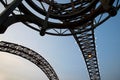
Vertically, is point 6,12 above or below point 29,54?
below

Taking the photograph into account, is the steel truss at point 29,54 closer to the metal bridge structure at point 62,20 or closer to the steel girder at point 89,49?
the metal bridge structure at point 62,20

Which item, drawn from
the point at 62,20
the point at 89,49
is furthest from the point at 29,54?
the point at 62,20

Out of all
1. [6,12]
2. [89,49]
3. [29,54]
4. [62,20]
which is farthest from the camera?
[29,54]

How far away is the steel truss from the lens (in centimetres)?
2975

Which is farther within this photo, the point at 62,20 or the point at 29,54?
the point at 29,54

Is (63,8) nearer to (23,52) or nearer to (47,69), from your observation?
(23,52)

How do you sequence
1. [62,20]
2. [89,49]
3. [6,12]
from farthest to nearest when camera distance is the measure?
[89,49], [62,20], [6,12]

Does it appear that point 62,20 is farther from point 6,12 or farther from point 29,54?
point 29,54

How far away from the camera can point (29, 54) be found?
1247 inches

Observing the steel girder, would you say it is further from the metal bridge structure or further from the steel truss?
the steel truss

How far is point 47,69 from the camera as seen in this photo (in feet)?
113

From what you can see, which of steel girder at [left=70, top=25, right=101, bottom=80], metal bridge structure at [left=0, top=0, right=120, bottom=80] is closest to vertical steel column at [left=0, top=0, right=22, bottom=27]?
metal bridge structure at [left=0, top=0, right=120, bottom=80]

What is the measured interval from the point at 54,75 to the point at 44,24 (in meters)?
23.2

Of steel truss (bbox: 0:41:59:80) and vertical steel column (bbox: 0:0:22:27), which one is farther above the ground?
steel truss (bbox: 0:41:59:80)
